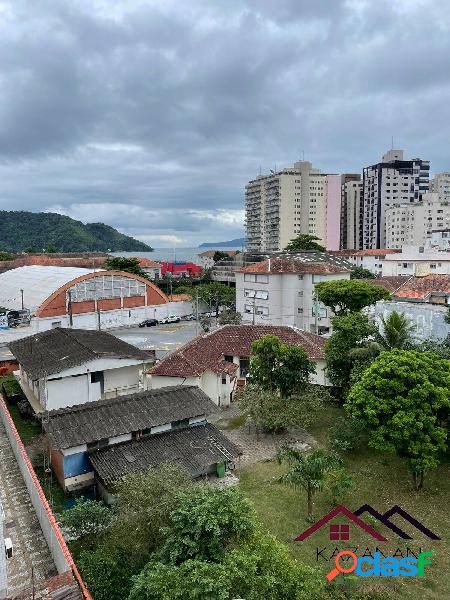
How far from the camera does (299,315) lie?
5141cm

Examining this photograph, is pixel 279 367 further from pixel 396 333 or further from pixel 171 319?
pixel 171 319

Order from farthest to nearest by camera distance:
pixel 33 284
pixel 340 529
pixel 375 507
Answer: pixel 33 284 → pixel 375 507 → pixel 340 529

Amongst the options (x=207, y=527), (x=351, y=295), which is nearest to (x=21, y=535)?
(x=207, y=527)

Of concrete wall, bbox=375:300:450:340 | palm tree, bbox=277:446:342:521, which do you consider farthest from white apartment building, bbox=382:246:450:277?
palm tree, bbox=277:446:342:521

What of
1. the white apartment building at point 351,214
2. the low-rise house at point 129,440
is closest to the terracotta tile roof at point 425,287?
the low-rise house at point 129,440

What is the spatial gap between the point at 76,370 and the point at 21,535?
10.9m

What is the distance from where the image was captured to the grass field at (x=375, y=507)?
13.6 meters

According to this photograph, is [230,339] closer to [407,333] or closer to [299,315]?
[407,333]

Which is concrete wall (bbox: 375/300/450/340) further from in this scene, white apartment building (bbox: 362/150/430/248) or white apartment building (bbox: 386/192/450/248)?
white apartment building (bbox: 362/150/430/248)

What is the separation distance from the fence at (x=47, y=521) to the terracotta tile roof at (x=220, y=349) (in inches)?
392

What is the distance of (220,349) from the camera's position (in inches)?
1262

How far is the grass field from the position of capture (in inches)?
537

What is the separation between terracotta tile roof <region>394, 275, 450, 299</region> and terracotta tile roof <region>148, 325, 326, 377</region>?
34.5ft

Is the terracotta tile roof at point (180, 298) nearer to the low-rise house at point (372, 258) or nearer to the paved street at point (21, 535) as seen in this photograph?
the low-rise house at point (372, 258)
